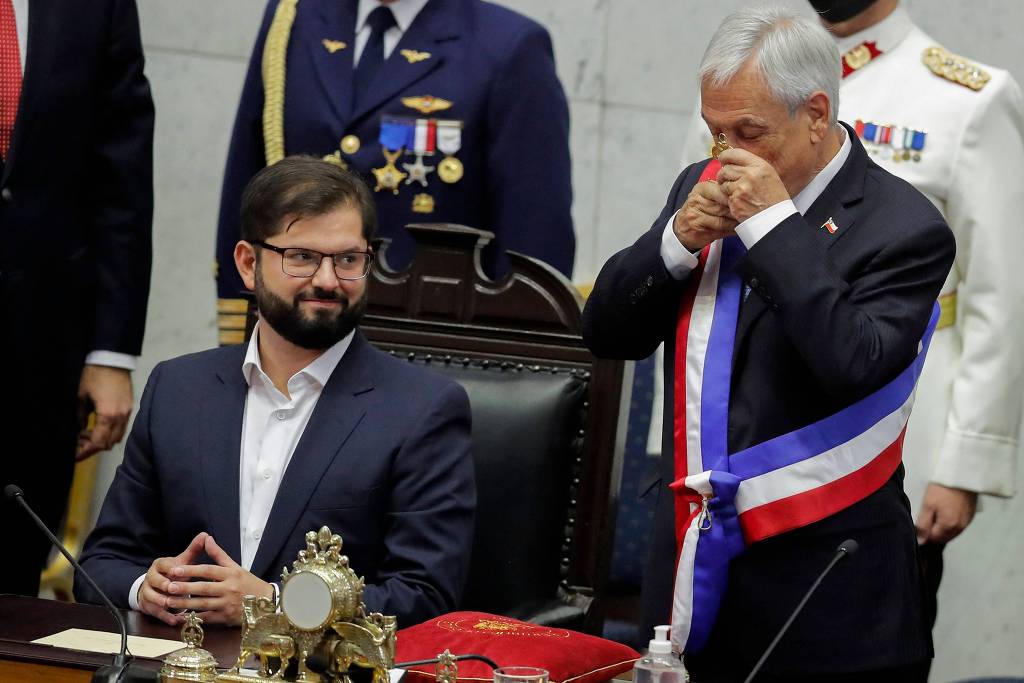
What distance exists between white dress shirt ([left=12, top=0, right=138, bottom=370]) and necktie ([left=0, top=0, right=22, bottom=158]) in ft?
0.04

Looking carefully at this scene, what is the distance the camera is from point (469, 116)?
3232mm

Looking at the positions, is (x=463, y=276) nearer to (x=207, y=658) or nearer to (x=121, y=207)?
(x=121, y=207)

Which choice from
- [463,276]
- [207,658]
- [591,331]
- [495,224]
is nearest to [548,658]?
[207,658]

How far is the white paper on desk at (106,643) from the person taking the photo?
1.93 meters

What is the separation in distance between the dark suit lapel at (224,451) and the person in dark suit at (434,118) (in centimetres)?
61

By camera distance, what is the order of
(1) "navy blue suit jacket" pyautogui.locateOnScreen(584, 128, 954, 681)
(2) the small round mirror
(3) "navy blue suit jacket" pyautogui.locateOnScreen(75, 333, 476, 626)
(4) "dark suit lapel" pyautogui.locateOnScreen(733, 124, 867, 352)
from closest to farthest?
(2) the small round mirror < (1) "navy blue suit jacket" pyautogui.locateOnScreen(584, 128, 954, 681) < (4) "dark suit lapel" pyautogui.locateOnScreen(733, 124, 867, 352) < (3) "navy blue suit jacket" pyautogui.locateOnScreen(75, 333, 476, 626)

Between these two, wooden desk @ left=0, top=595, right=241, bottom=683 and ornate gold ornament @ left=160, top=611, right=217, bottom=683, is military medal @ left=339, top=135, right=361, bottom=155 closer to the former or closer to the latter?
wooden desk @ left=0, top=595, right=241, bottom=683

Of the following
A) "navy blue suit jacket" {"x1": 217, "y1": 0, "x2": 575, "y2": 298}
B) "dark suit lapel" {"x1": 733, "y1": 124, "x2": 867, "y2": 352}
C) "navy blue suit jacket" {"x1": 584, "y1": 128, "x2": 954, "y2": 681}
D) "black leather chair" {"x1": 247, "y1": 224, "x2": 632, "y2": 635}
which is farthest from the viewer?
"navy blue suit jacket" {"x1": 217, "y1": 0, "x2": 575, "y2": 298}

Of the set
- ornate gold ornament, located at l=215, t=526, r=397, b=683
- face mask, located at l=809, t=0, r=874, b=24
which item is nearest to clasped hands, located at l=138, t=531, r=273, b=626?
ornate gold ornament, located at l=215, t=526, r=397, b=683

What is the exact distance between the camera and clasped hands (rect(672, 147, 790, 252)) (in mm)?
2092

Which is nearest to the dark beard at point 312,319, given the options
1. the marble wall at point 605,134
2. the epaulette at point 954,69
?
the epaulette at point 954,69

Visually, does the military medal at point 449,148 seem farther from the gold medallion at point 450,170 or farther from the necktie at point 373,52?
the necktie at point 373,52

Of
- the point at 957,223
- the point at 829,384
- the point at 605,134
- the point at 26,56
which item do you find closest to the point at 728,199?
the point at 829,384

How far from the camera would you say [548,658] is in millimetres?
1830
